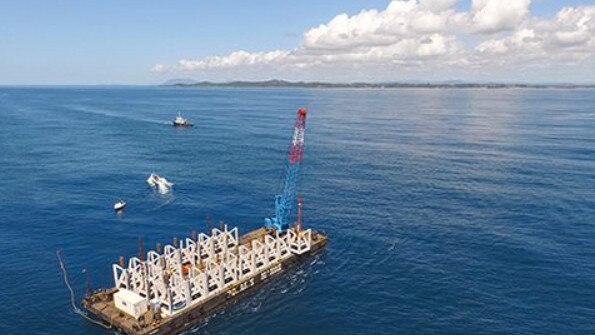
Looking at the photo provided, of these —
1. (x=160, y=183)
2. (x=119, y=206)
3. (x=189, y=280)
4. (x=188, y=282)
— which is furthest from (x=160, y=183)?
(x=188, y=282)

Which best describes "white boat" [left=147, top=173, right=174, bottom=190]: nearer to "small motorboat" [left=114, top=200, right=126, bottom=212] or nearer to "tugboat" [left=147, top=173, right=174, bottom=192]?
"tugboat" [left=147, top=173, right=174, bottom=192]

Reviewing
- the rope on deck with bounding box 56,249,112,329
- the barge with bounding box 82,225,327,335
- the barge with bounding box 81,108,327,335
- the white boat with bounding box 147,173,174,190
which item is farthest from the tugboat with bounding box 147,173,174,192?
the barge with bounding box 82,225,327,335

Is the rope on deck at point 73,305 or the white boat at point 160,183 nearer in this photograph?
the rope on deck at point 73,305

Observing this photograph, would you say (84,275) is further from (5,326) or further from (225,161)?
(225,161)

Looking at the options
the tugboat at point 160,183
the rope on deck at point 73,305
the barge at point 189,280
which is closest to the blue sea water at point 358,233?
the rope on deck at point 73,305

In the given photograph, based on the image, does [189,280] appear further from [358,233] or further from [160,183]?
[160,183]

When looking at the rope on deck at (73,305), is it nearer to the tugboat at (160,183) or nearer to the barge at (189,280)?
the barge at (189,280)

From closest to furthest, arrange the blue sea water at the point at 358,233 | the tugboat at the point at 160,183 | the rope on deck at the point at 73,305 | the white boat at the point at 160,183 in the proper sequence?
1. the rope on deck at the point at 73,305
2. the blue sea water at the point at 358,233
3. the tugboat at the point at 160,183
4. the white boat at the point at 160,183

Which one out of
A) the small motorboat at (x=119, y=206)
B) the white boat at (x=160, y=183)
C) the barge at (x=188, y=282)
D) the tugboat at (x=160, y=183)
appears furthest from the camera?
the white boat at (x=160, y=183)

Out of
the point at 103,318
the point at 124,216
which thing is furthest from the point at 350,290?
the point at 124,216
